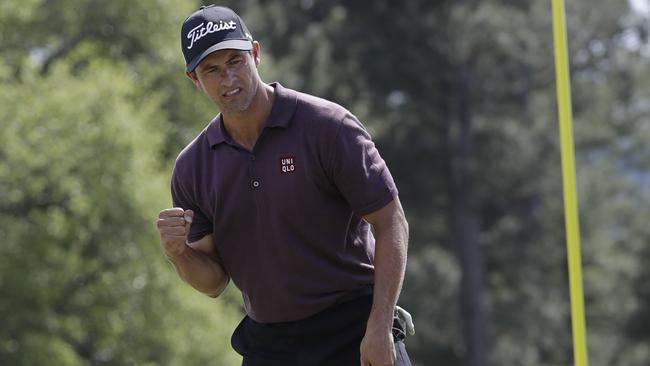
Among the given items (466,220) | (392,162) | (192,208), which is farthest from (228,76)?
(466,220)

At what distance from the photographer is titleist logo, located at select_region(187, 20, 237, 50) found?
4344mm

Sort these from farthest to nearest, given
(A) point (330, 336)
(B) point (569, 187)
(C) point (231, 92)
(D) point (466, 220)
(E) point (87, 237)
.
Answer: (D) point (466, 220) → (E) point (87, 237) → (B) point (569, 187) → (A) point (330, 336) → (C) point (231, 92)

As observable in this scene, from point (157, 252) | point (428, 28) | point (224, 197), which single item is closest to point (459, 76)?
point (428, 28)

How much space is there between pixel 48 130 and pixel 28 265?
1910 millimetres

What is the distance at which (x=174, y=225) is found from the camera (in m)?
4.41

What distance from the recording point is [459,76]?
29.6 meters

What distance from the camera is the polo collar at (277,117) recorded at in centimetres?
443

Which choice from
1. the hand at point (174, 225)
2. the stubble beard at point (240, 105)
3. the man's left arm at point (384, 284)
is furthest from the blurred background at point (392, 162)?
the man's left arm at point (384, 284)

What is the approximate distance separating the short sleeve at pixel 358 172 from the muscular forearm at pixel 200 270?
0.63 metres

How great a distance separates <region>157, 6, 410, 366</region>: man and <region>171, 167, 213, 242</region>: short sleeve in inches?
0.5

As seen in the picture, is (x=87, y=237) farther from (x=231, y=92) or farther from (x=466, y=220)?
(x=231, y=92)

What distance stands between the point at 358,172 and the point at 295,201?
242 millimetres

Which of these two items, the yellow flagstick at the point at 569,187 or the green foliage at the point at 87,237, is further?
the green foliage at the point at 87,237

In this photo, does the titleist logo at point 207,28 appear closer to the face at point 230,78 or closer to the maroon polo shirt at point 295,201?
the face at point 230,78
